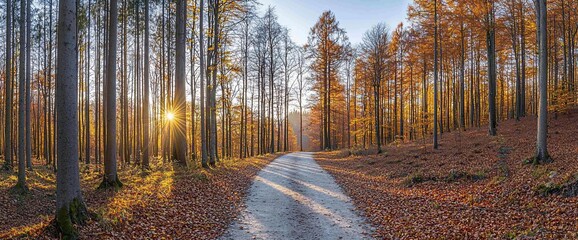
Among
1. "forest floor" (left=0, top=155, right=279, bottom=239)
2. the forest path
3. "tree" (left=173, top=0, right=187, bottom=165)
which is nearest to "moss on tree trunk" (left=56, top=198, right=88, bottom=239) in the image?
"forest floor" (left=0, top=155, right=279, bottom=239)

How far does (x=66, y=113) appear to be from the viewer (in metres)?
5.64

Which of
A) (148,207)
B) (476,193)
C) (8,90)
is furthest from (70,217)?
(8,90)

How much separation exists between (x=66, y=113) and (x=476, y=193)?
10366 millimetres

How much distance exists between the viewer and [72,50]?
577 centimetres

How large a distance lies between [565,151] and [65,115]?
14.8m

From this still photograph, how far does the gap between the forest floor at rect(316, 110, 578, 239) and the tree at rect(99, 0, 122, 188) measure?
7.96m

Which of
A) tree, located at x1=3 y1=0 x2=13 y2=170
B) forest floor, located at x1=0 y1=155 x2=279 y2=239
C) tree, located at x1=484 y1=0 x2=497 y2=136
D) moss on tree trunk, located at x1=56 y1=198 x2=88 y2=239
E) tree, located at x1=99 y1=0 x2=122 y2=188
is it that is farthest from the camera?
tree, located at x1=484 y1=0 x2=497 y2=136

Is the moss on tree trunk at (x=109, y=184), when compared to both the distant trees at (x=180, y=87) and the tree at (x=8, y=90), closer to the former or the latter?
the distant trees at (x=180, y=87)

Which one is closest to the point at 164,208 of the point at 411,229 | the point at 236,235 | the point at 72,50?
the point at 236,235

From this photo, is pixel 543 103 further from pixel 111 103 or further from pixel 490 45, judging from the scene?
pixel 111 103

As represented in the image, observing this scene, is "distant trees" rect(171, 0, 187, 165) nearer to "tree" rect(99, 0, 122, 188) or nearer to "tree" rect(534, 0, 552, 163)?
"tree" rect(99, 0, 122, 188)

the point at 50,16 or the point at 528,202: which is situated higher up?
the point at 50,16

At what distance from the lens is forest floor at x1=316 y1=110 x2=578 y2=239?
21.0 ft

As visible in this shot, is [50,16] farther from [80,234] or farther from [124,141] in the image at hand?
[80,234]
